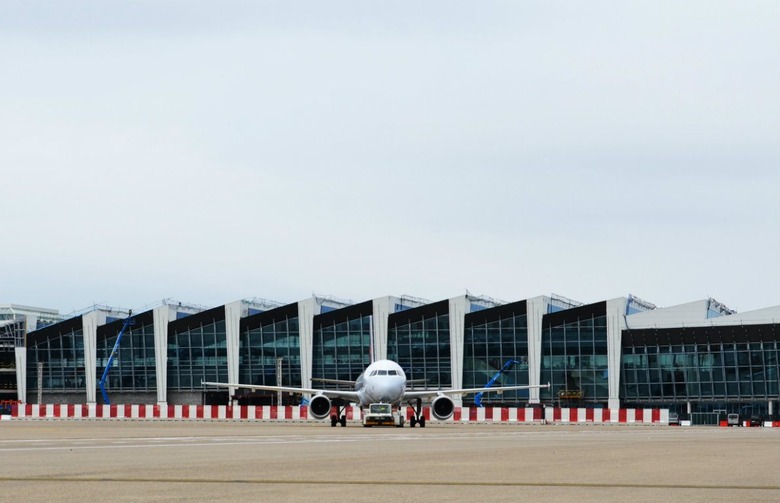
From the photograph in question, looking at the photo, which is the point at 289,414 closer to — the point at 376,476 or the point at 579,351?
the point at 579,351

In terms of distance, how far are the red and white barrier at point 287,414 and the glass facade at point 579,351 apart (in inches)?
1172

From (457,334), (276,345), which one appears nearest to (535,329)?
(457,334)

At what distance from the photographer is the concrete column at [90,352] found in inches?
→ 5271

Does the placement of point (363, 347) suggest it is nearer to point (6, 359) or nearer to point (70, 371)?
point (70, 371)

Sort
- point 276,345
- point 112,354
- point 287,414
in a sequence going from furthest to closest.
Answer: point 112,354 < point 276,345 < point 287,414

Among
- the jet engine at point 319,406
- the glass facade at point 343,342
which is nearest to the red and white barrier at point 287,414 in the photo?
the jet engine at point 319,406

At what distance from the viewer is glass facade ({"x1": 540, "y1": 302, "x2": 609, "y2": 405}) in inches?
4660

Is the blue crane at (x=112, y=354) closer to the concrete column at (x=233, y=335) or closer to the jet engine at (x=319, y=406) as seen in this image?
the concrete column at (x=233, y=335)

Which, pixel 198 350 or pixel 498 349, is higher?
pixel 198 350

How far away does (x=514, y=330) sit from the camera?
4734 inches

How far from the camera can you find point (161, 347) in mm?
131375

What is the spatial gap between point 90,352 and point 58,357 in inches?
178

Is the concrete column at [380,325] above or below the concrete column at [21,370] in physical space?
above

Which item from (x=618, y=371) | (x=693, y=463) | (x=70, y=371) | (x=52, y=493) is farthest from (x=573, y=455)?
(x=70, y=371)
